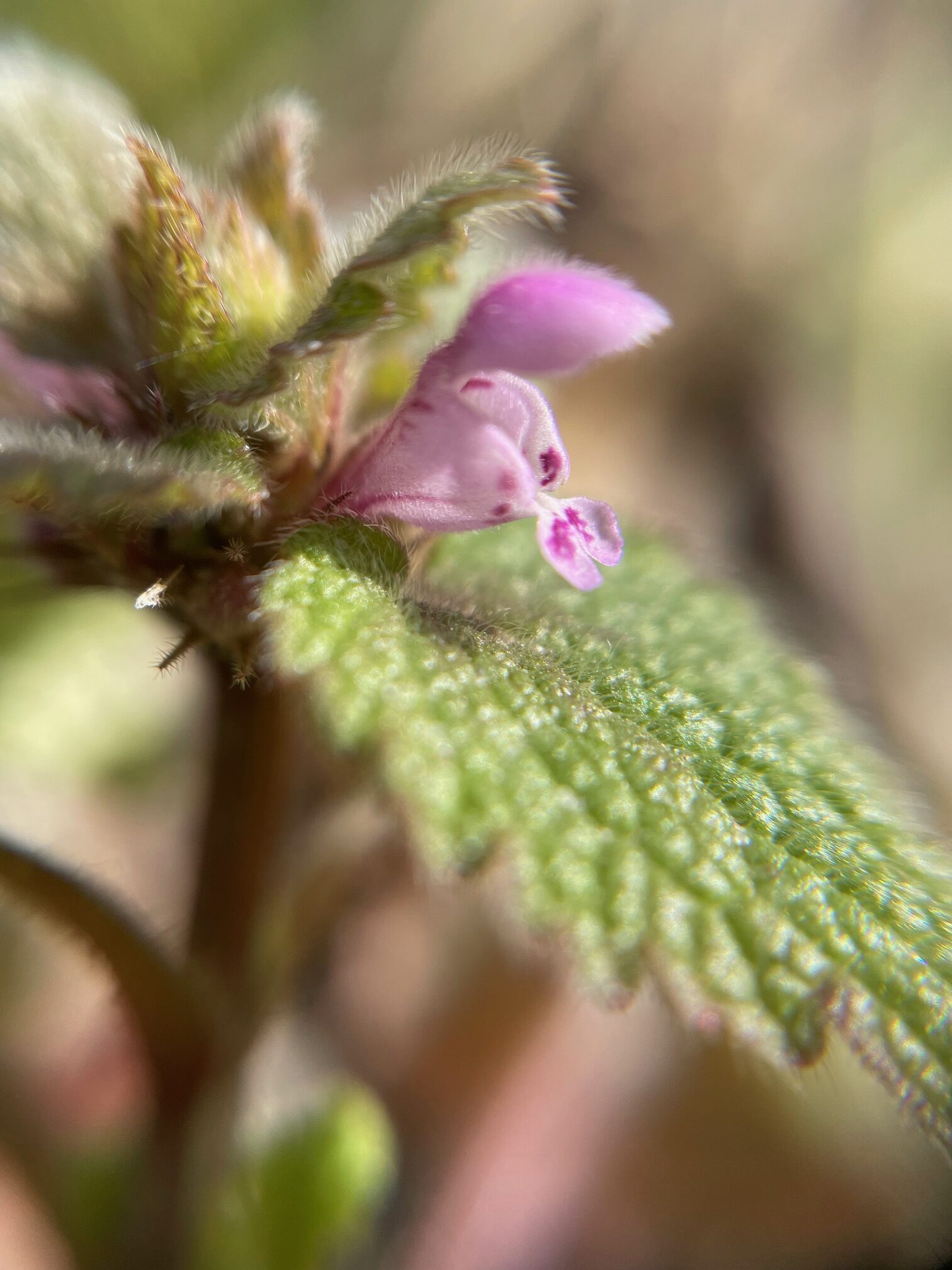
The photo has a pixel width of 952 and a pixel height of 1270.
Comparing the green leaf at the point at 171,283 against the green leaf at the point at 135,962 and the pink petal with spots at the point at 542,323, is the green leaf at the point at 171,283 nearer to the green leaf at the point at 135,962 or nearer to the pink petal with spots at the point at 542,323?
the pink petal with spots at the point at 542,323

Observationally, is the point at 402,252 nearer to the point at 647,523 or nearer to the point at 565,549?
the point at 565,549

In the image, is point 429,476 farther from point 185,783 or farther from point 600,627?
point 185,783

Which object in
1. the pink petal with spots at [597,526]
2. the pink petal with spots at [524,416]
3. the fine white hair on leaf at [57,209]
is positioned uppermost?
the pink petal with spots at [524,416]

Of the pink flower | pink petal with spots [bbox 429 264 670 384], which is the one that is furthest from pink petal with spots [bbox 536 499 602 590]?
pink petal with spots [bbox 429 264 670 384]

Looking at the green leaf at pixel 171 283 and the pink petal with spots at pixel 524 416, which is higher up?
the pink petal with spots at pixel 524 416

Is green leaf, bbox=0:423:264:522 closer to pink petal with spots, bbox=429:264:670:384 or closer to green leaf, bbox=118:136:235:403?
green leaf, bbox=118:136:235:403

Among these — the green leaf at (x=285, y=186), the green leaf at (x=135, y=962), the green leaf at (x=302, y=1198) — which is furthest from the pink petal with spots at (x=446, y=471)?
the green leaf at (x=302, y=1198)

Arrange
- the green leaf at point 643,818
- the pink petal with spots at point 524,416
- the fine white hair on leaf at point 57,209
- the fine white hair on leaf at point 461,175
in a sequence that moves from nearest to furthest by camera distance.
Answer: the green leaf at point 643,818 < the fine white hair on leaf at point 461,175 < the pink petal with spots at point 524,416 < the fine white hair on leaf at point 57,209
